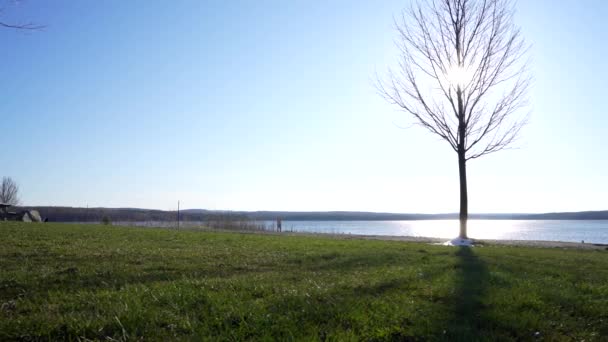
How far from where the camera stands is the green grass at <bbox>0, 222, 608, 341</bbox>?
13.4 feet

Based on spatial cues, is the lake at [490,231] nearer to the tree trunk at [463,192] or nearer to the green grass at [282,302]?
the tree trunk at [463,192]

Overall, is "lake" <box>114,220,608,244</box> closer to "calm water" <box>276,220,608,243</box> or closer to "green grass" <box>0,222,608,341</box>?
"calm water" <box>276,220,608,243</box>

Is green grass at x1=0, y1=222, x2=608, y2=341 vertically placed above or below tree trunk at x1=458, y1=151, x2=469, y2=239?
below

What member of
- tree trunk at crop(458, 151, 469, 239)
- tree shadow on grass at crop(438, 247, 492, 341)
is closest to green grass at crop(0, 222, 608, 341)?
tree shadow on grass at crop(438, 247, 492, 341)

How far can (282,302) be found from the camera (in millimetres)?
5070

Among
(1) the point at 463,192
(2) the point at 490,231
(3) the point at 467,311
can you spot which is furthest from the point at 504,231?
(3) the point at 467,311

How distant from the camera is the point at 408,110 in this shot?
2256cm

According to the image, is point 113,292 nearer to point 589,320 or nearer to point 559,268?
point 589,320

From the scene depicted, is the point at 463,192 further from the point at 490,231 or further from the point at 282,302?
the point at 490,231

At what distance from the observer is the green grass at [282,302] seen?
4090 millimetres

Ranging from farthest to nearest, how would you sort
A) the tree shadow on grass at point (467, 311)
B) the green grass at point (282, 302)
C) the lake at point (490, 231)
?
the lake at point (490, 231) < the tree shadow on grass at point (467, 311) < the green grass at point (282, 302)

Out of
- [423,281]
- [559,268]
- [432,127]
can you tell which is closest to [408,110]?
[432,127]

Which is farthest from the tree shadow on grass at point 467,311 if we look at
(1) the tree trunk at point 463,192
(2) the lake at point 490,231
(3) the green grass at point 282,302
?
(2) the lake at point 490,231

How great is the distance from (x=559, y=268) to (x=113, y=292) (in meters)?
9.18
